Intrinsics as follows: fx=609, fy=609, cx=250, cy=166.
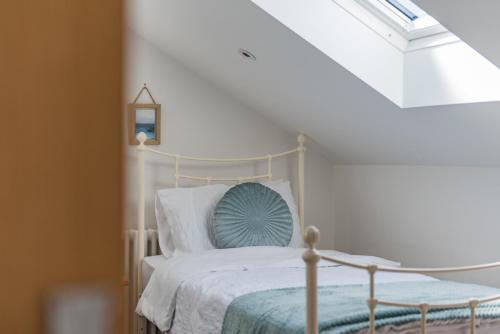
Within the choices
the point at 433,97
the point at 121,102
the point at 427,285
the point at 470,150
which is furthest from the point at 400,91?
the point at 121,102

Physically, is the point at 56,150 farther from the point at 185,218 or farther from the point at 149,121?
the point at 149,121

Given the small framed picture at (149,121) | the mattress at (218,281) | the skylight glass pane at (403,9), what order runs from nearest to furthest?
the mattress at (218,281), the skylight glass pane at (403,9), the small framed picture at (149,121)

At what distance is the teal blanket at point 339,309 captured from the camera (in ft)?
6.65

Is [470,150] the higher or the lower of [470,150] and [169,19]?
the lower

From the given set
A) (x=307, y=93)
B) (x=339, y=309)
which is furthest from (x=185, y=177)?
(x=339, y=309)

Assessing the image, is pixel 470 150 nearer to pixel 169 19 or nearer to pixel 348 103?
pixel 348 103

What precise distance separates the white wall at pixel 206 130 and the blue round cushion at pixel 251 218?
0.45 m

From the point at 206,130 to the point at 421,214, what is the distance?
1484mm

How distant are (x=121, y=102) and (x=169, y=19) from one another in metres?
3.34

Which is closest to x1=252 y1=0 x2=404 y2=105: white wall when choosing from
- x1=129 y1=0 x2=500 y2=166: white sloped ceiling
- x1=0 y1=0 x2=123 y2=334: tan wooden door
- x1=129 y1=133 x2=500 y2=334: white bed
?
x1=129 y1=0 x2=500 y2=166: white sloped ceiling

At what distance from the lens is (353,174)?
4152mm

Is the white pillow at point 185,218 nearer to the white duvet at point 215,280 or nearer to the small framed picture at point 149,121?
the white duvet at point 215,280

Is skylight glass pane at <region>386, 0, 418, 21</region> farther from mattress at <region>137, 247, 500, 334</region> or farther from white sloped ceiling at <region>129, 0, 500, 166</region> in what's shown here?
mattress at <region>137, 247, 500, 334</region>

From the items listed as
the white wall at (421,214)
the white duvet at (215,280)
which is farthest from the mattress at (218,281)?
the white wall at (421,214)
